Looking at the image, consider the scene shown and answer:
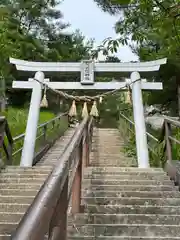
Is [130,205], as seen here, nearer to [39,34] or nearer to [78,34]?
[39,34]

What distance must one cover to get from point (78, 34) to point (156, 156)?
19.0m

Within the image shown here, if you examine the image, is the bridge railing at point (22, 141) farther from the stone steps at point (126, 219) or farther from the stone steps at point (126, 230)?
the stone steps at point (126, 230)

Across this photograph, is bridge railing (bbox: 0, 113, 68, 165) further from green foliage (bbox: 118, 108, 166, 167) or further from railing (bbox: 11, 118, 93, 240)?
railing (bbox: 11, 118, 93, 240)

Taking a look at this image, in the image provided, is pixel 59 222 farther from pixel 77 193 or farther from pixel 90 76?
pixel 90 76

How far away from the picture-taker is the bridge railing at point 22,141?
6.22m

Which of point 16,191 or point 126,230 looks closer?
point 126,230

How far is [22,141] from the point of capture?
10.8 meters

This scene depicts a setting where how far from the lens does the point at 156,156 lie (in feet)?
27.0

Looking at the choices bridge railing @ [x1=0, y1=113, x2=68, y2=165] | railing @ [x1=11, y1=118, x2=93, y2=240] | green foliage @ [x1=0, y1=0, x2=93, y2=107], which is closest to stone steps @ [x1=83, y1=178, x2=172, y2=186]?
bridge railing @ [x1=0, y1=113, x2=68, y2=165]

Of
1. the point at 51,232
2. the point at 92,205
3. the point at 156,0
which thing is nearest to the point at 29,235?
the point at 51,232

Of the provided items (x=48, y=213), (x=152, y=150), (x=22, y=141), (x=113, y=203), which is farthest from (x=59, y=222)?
(x=22, y=141)

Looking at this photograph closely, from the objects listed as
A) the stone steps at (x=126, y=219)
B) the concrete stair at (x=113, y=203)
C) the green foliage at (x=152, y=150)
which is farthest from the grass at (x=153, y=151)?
the stone steps at (x=126, y=219)

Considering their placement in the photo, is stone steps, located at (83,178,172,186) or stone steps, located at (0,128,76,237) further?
stone steps, located at (83,178,172,186)

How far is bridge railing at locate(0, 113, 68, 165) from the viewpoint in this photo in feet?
20.4
